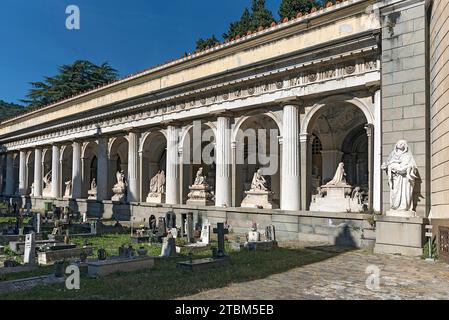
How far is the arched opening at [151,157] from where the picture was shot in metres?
26.2

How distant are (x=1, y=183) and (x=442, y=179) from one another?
46789 millimetres

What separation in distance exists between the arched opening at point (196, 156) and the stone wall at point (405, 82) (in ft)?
34.8

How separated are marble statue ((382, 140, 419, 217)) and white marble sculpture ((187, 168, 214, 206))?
1099cm

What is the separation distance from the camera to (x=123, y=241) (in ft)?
55.2

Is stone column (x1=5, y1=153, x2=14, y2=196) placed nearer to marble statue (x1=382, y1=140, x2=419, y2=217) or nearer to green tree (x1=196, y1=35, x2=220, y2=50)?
green tree (x1=196, y1=35, x2=220, y2=50)

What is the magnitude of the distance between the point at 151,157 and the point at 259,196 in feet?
32.9

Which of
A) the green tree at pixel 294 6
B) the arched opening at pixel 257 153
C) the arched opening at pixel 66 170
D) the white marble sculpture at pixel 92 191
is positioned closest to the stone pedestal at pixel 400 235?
the arched opening at pixel 257 153

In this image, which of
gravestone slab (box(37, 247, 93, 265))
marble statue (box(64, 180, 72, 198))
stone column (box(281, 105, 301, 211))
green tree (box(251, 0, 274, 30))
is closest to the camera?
gravestone slab (box(37, 247, 93, 265))

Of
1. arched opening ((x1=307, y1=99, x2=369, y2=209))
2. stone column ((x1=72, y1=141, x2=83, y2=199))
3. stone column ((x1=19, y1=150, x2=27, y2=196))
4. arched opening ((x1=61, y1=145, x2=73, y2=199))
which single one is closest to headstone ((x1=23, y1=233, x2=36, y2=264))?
arched opening ((x1=307, y1=99, x2=369, y2=209))

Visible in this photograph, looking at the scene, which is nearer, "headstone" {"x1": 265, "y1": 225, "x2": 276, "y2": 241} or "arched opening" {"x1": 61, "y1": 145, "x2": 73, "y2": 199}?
"headstone" {"x1": 265, "y1": 225, "x2": 276, "y2": 241}

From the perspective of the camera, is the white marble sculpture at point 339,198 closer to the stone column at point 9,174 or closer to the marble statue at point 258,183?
the marble statue at point 258,183

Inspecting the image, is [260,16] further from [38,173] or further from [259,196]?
[259,196]

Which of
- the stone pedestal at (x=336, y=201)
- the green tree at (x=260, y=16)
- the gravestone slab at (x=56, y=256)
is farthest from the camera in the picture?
the green tree at (x=260, y=16)

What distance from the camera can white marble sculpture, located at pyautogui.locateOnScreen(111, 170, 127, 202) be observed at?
27.7m
